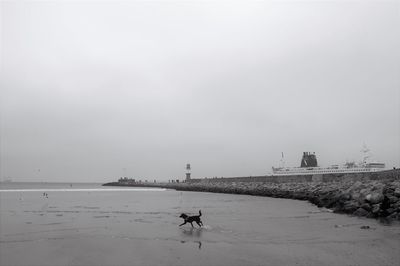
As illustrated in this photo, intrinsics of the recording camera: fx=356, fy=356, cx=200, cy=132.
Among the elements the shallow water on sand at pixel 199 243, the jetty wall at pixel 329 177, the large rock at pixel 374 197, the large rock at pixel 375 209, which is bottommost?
the shallow water on sand at pixel 199 243

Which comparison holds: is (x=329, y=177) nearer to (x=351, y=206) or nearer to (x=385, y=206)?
(x=351, y=206)

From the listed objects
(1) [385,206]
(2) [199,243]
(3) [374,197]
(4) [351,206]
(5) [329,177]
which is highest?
(5) [329,177]

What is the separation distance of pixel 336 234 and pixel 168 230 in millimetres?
6591

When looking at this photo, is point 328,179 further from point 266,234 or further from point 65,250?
point 65,250

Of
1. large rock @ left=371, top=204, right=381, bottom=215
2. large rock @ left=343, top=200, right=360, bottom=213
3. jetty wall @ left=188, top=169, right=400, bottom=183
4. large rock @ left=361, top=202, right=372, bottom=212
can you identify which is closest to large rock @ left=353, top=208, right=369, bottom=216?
large rock @ left=361, top=202, right=372, bottom=212

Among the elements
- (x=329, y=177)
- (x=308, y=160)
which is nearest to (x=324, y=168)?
(x=308, y=160)

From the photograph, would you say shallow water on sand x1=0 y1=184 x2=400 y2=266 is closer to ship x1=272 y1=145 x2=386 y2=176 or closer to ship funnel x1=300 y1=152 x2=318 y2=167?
ship x1=272 y1=145 x2=386 y2=176

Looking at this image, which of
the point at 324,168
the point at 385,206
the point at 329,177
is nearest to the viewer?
the point at 385,206

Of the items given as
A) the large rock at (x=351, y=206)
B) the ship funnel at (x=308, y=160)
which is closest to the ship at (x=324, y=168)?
the ship funnel at (x=308, y=160)

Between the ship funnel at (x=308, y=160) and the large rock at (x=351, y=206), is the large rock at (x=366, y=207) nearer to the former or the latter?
the large rock at (x=351, y=206)

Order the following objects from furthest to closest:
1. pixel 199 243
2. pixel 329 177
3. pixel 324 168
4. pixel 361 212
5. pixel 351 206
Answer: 1. pixel 324 168
2. pixel 329 177
3. pixel 351 206
4. pixel 361 212
5. pixel 199 243

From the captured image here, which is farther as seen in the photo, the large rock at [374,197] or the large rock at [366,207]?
the large rock at [366,207]

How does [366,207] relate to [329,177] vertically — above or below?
below

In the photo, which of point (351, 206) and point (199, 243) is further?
point (351, 206)
